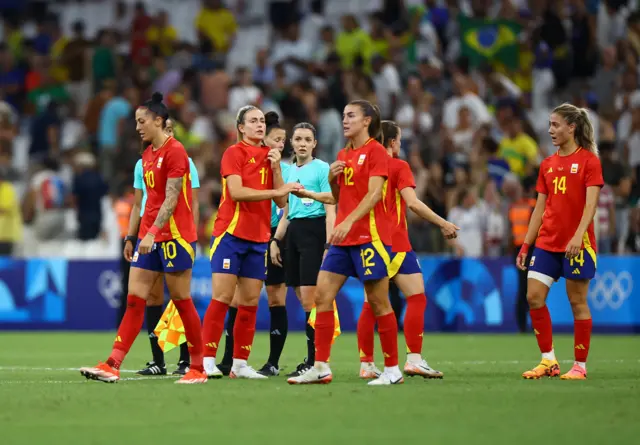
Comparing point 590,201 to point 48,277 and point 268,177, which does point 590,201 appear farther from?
point 48,277

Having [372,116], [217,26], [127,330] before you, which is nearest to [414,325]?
[372,116]

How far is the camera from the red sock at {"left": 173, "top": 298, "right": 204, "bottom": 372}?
11102 millimetres

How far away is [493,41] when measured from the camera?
2580 cm

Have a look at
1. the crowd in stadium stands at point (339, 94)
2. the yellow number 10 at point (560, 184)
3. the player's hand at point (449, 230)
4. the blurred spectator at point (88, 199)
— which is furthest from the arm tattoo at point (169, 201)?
the blurred spectator at point (88, 199)

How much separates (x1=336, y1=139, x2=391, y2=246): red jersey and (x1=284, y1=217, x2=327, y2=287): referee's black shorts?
1.60m

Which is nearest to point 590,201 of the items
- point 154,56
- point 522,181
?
point 522,181

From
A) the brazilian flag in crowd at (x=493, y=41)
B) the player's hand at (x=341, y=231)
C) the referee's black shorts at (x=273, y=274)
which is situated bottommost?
the referee's black shorts at (x=273, y=274)

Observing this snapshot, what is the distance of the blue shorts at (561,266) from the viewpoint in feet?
38.9

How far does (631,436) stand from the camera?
765cm

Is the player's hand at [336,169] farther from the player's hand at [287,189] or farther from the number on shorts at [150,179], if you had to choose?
the number on shorts at [150,179]

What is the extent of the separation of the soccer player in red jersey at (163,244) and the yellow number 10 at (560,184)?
347 cm

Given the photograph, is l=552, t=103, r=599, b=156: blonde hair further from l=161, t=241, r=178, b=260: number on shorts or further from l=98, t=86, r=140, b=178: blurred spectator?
l=98, t=86, r=140, b=178: blurred spectator

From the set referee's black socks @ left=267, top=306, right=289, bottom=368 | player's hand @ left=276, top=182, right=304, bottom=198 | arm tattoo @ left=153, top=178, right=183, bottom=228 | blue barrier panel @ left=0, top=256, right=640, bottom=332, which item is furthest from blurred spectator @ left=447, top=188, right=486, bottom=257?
arm tattoo @ left=153, top=178, right=183, bottom=228

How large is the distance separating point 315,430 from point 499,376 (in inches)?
178
